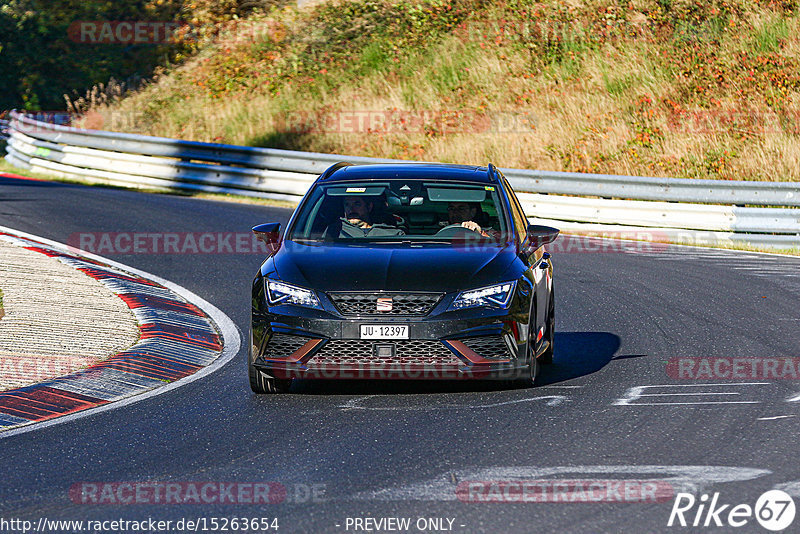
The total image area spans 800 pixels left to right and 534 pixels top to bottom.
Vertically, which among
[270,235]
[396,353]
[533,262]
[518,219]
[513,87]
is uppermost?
[513,87]

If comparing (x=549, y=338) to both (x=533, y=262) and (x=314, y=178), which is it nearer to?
(x=533, y=262)

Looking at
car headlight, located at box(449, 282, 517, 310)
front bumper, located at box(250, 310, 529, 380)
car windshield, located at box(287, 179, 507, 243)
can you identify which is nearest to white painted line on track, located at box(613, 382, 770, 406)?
front bumper, located at box(250, 310, 529, 380)

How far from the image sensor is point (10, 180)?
2533 cm

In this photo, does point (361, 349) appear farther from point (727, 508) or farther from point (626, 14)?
point (626, 14)

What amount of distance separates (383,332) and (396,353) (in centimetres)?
17

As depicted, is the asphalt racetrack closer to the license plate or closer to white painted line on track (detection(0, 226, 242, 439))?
white painted line on track (detection(0, 226, 242, 439))

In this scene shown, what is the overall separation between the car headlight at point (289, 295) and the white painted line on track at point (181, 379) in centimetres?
117

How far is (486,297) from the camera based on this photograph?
8.52 metres

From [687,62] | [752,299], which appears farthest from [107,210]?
[687,62]

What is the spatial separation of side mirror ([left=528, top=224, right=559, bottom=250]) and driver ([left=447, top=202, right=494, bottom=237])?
341mm

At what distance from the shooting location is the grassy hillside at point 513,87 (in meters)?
25.5

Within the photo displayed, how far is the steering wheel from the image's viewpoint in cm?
948

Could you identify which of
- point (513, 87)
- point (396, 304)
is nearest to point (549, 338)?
point (396, 304)

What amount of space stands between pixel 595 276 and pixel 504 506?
376 inches
